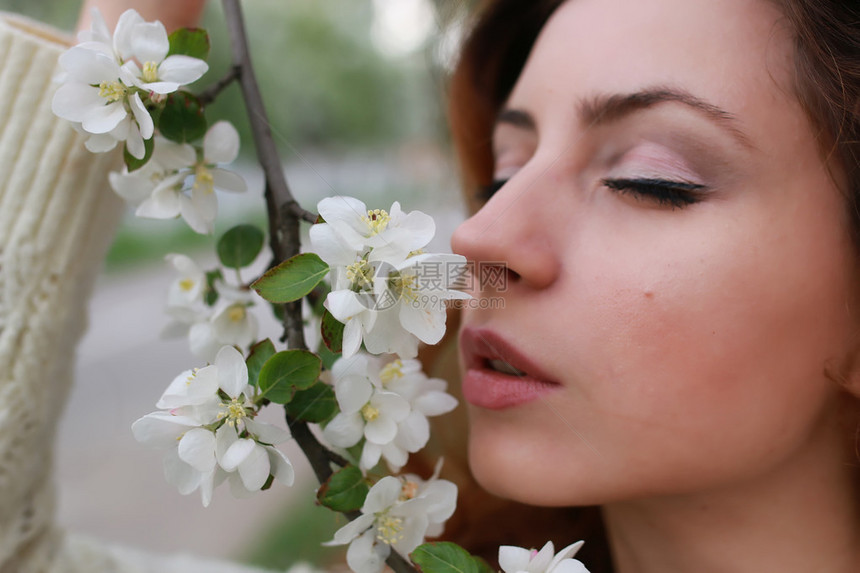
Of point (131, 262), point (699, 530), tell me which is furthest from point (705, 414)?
point (131, 262)

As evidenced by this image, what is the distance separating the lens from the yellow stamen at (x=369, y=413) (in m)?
0.55

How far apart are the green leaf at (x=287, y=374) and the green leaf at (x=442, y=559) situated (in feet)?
0.52

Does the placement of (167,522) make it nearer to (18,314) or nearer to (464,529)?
(464,529)

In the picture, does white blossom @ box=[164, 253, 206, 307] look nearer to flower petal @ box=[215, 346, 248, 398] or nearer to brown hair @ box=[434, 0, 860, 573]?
flower petal @ box=[215, 346, 248, 398]

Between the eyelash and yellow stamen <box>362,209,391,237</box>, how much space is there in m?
0.30

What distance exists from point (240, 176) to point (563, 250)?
320 millimetres

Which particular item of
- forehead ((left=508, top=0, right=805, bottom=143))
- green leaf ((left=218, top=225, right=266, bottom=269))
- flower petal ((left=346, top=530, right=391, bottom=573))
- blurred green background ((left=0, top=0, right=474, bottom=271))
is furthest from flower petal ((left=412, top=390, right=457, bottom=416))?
blurred green background ((left=0, top=0, right=474, bottom=271))

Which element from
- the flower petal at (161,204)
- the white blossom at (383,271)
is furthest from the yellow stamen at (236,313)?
the white blossom at (383,271)

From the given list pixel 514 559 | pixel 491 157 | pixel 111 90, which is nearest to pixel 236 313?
pixel 111 90

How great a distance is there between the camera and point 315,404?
0.54 meters

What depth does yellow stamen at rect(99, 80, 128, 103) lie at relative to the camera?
1.74ft

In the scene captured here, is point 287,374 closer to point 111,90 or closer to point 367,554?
point 367,554

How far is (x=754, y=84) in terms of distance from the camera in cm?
64

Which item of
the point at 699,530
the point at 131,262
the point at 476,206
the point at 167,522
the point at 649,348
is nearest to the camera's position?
the point at 649,348
